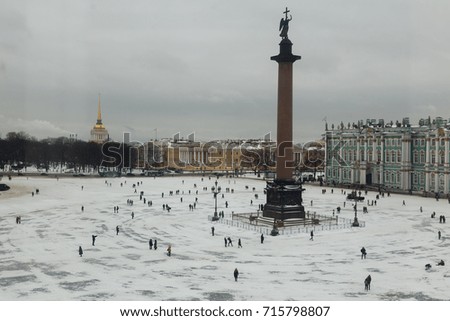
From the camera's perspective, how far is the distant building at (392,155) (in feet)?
262

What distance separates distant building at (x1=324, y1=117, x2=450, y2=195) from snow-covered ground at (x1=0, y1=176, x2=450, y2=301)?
2580 centimetres

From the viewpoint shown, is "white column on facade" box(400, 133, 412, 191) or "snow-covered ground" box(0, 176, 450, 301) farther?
"white column on facade" box(400, 133, 412, 191)

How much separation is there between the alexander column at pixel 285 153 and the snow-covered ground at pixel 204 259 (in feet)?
18.5

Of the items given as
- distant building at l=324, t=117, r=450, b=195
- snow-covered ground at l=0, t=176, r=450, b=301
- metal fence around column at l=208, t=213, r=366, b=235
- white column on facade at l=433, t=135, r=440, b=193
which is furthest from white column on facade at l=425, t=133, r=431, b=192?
metal fence around column at l=208, t=213, r=366, b=235

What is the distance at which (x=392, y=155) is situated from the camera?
90750 millimetres

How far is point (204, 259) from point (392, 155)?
66.5 metres

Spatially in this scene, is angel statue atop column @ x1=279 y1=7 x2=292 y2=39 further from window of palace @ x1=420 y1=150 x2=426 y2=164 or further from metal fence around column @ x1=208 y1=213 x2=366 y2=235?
window of palace @ x1=420 y1=150 x2=426 y2=164

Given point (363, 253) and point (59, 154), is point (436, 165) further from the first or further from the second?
point (59, 154)

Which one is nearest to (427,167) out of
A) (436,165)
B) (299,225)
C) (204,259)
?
(436,165)

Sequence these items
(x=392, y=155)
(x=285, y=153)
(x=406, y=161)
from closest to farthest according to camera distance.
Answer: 1. (x=285, y=153)
2. (x=406, y=161)
3. (x=392, y=155)

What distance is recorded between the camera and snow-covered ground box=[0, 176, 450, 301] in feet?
82.8

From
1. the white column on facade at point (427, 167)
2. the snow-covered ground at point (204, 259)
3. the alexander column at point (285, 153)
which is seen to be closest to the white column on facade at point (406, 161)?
the white column on facade at point (427, 167)
